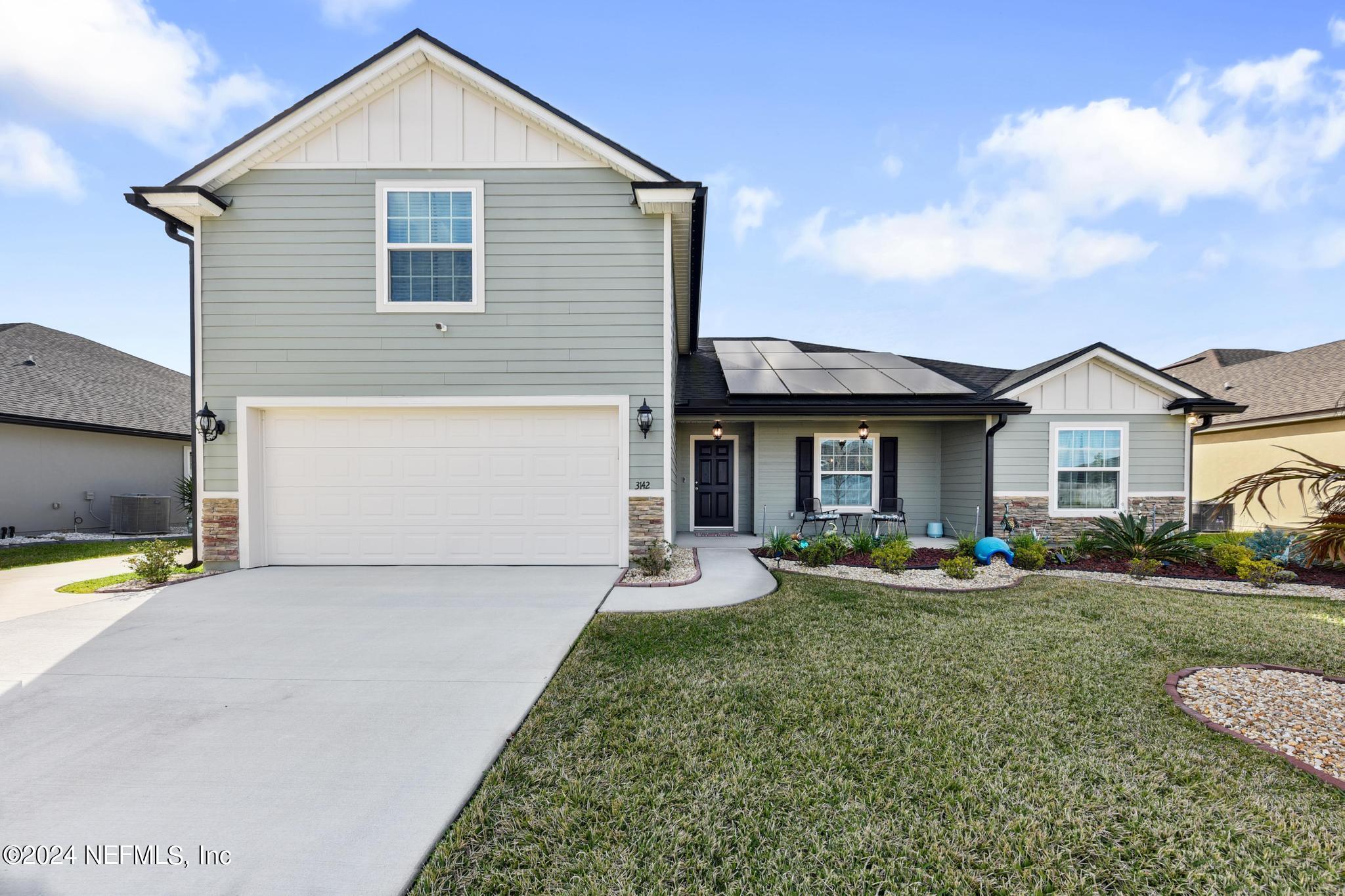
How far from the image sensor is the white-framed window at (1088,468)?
30.7 ft

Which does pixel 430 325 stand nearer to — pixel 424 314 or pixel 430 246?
pixel 424 314

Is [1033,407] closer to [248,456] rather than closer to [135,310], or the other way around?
[248,456]

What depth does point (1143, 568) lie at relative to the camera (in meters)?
7.23

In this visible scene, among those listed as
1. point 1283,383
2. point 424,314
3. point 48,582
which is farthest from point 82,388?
point 1283,383

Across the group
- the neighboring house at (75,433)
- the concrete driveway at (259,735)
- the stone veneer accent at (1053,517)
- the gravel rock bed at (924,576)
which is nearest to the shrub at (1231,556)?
the stone veneer accent at (1053,517)

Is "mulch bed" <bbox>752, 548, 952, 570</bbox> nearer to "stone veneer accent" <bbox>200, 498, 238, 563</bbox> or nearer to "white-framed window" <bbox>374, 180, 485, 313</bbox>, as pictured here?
"white-framed window" <bbox>374, 180, 485, 313</bbox>

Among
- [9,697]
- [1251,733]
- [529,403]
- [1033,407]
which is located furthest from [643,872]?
[1033,407]

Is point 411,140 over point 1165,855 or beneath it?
over

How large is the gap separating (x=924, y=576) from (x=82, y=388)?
1858 centimetres

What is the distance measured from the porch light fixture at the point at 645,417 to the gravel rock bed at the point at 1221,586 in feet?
18.3

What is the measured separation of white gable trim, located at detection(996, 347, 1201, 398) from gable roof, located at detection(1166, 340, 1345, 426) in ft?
17.6

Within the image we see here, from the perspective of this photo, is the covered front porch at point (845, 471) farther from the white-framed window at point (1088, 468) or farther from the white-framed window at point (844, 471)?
the white-framed window at point (1088, 468)

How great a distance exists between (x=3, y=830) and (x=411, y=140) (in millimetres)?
7486

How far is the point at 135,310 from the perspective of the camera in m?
14.8
